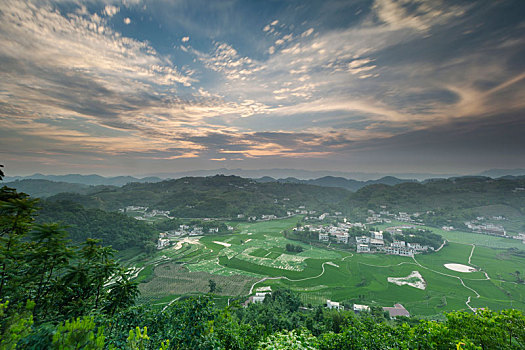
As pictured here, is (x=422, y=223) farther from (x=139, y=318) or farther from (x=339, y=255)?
(x=139, y=318)

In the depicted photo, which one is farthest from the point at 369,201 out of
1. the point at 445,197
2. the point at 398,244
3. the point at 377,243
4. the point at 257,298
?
the point at 257,298

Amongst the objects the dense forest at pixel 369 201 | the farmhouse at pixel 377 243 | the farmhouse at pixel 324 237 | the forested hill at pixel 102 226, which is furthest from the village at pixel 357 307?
the dense forest at pixel 369 201

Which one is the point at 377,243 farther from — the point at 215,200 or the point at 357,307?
the point at 215,200

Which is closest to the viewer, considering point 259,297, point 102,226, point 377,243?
point 259,297

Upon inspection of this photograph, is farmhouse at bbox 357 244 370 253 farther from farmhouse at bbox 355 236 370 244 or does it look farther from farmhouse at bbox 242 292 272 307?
farmhouse at bbox 242 292 272 307

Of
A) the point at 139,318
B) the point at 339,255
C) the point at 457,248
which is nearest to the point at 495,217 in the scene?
the point at 457,248

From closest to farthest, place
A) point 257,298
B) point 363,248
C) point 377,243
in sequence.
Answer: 1. point 257,298
2. point 363,248
3. point 377,243

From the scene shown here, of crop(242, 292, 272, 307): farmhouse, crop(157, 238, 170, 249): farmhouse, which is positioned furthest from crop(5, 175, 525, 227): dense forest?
crop(242, 292, 272, 307): farmhouse

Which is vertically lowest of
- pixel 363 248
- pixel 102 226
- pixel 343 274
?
pixel 343 274
